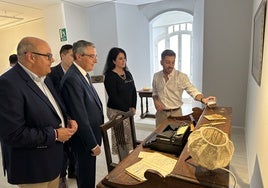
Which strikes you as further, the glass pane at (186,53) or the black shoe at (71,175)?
the glass pane at (186,53)

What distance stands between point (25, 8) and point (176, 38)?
14.5 feet

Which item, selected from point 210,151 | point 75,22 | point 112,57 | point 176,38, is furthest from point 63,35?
point 210,151

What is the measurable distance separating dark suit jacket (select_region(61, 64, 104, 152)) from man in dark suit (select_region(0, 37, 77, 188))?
18cm

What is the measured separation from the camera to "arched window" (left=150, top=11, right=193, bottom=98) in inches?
248

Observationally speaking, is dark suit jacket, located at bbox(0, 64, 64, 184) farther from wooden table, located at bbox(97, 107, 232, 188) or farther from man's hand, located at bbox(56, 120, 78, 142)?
wooden table, located at bbox(97, 107, 232, 188)

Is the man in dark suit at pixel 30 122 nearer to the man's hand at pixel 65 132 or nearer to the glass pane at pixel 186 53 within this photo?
the man's hand at pixel 65 132

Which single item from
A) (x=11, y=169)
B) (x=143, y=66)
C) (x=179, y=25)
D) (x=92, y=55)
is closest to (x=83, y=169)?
(x=11, y=169)

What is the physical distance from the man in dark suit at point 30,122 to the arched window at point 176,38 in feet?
17.1

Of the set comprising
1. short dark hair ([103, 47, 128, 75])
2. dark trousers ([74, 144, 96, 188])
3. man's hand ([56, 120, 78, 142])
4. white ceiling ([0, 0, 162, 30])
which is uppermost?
white ceiling ([0, 0, 162, 30])

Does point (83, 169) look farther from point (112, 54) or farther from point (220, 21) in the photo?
point (220, 21)

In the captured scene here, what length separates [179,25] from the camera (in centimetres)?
644

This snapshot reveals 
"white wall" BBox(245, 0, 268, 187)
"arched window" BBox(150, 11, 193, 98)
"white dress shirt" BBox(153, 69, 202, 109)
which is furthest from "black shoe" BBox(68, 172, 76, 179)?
"arched window" BBox(150, 11, 193, 98)

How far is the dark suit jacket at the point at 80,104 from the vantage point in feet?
5.05

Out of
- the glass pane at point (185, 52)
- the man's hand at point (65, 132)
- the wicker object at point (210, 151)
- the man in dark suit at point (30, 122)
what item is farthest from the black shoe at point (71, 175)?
the glass pane at point (185, 52)
